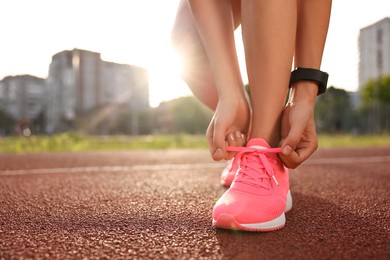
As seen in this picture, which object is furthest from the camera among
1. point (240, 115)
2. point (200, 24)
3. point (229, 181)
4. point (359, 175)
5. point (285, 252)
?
point (359, 175)

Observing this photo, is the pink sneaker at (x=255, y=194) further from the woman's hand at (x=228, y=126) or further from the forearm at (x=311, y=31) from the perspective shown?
the forearm at (x=311, y=31)

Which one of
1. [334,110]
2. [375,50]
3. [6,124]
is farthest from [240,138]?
[6,124]

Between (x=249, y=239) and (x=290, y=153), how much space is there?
0.33 meters

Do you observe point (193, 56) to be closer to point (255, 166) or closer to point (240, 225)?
point (255, 166)

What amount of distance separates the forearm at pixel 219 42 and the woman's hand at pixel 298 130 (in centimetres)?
20

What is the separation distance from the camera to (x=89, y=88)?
6125 cm

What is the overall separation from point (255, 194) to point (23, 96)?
257ft

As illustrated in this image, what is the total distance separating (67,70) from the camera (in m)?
62.8

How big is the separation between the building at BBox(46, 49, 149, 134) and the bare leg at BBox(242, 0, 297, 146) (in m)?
54.0

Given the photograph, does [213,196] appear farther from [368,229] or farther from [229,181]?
[368,229]

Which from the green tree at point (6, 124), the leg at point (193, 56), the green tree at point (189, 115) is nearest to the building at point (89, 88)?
the green tree at point (6, 124)

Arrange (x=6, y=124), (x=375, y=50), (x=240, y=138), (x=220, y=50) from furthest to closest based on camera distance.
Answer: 1. (x=6, y=124)
2. (x=375, y=50)
3. (x=220, y=50)
4. (x=240, y=138)

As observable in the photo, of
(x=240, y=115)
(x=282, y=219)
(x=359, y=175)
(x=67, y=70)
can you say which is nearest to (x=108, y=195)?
(x=240, y=115)

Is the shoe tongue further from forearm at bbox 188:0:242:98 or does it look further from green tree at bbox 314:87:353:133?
green tree at bbox 314:87:353:133
